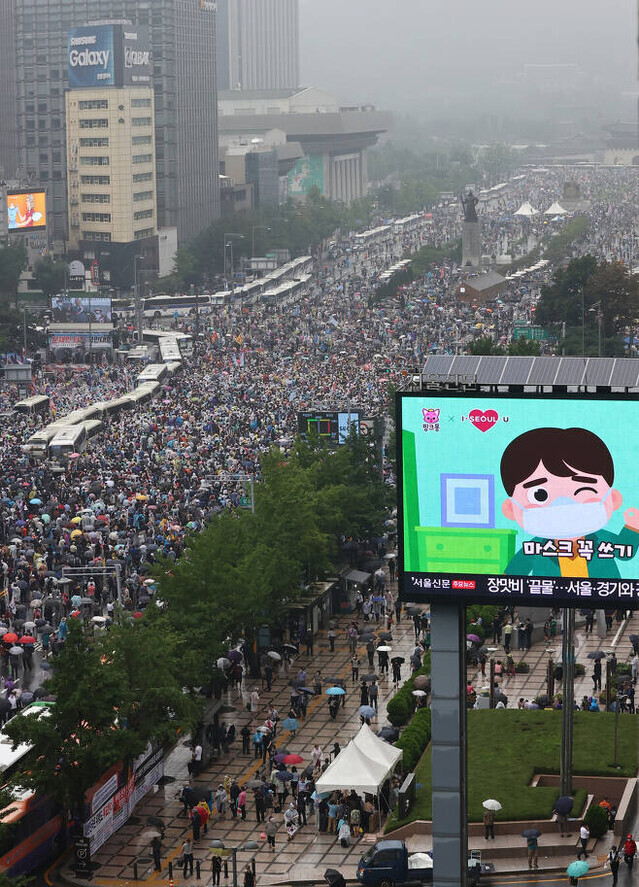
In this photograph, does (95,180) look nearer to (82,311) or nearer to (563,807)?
(82,311)

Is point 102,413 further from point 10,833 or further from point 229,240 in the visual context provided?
point 229,240

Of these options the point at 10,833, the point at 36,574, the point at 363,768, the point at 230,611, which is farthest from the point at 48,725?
the point at 36,574

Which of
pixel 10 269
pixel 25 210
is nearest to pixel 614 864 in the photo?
pixel 10 269

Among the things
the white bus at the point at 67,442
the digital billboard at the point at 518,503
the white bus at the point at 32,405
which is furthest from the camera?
the white bus at the point at 32,405

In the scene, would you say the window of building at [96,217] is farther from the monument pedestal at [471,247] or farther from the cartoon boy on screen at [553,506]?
the cartoon boy on screen at [553,506]

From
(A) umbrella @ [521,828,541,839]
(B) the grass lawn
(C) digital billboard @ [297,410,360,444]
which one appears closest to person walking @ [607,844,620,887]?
(A) umbrella @ [521,828,541,839]

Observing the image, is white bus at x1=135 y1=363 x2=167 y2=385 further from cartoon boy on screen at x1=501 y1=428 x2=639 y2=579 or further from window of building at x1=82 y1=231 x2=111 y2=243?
cartoon boy on screen at x1=501 y1=428 x2=639 y2=579

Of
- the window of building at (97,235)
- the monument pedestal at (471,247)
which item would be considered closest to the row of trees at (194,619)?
the monument pedestal at (471,247)
